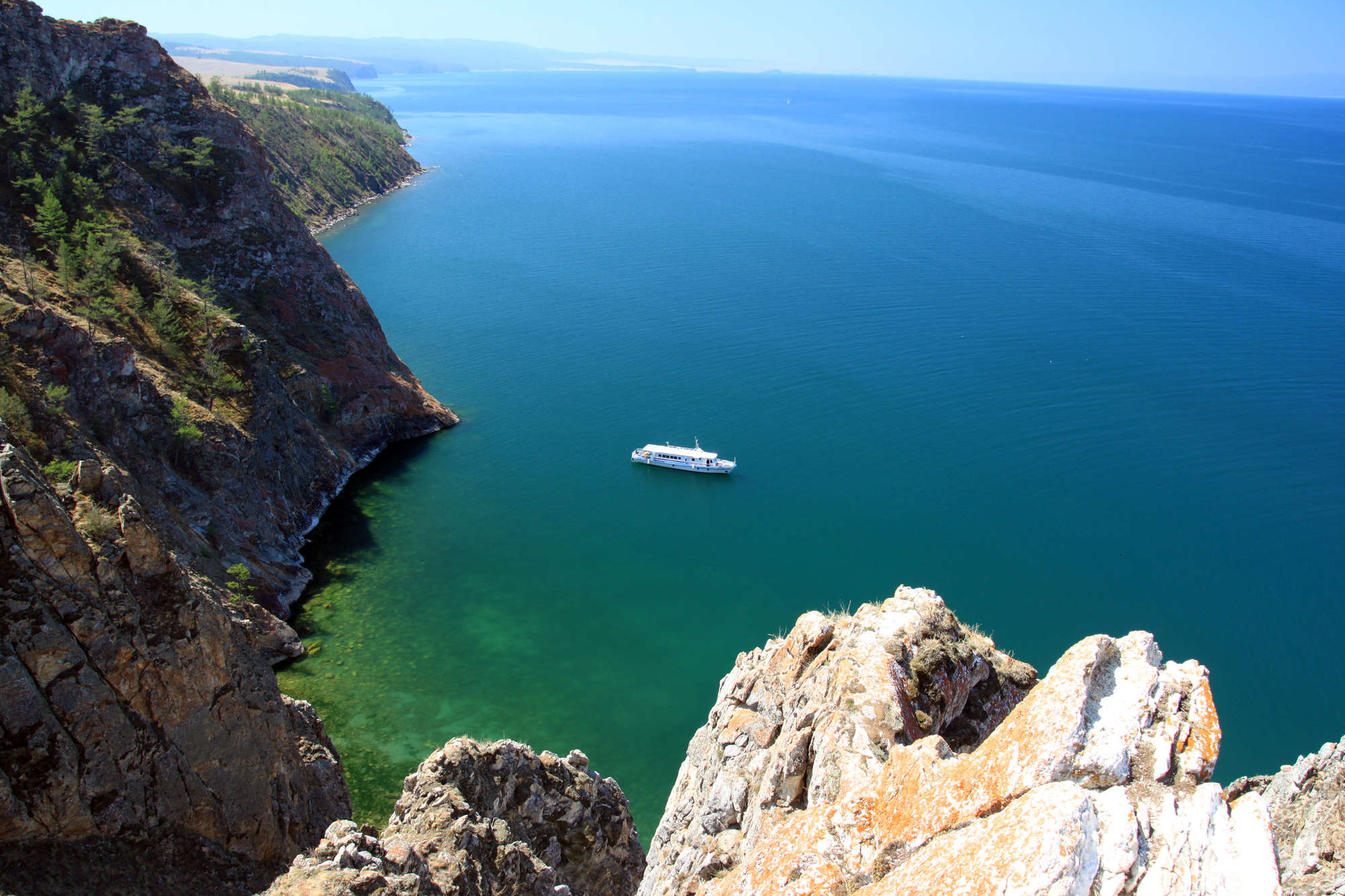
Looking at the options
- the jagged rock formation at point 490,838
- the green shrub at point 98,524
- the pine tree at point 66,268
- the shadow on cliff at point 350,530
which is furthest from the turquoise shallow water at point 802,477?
the pine tree at point 66,268

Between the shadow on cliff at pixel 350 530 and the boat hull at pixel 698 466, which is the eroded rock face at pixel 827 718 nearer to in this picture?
the shadow on cliff at pixel 350 530

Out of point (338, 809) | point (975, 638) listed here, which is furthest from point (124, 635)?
point (975, 638)

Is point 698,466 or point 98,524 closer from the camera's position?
point 98,524

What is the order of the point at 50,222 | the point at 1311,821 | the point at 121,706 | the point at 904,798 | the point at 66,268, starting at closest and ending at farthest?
the point at 904,798
the point at 1311,821
the point at 121,706
the point at 66,268
the point at 50,222

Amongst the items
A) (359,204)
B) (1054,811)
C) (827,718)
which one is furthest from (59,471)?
(359,204)

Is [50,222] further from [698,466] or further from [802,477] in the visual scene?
[802,477]

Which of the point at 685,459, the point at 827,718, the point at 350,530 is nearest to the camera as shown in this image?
the point at 827,718

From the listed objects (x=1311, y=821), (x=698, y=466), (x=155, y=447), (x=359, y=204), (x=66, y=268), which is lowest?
(x=698, y=466)
